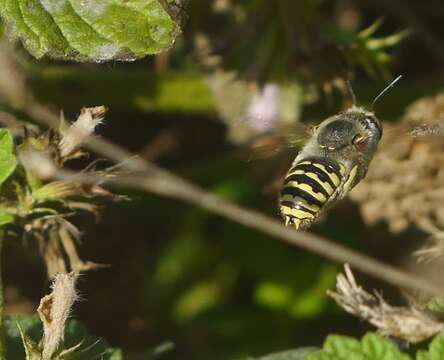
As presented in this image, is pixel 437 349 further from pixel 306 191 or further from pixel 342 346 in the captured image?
pixel 306 191

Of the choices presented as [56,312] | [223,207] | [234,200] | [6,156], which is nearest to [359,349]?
[56,312]

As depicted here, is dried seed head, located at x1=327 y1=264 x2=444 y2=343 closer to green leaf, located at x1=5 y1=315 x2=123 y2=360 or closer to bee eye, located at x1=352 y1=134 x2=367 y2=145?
bee eye, located at x1=352 y1=134 x2=367 y2=145

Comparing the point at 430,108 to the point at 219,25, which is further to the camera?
the point at 219,25

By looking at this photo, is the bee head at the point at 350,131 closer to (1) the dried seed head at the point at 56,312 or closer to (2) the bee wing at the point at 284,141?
(2) the bee wing at the point at 284,141

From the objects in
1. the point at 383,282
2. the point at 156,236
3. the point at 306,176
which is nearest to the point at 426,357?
the point at 306,176

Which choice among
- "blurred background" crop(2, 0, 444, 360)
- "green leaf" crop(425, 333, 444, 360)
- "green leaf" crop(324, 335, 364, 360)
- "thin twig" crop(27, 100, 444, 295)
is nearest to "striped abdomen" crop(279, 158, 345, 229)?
"green leaf" crop(324, 335, 364, 360)

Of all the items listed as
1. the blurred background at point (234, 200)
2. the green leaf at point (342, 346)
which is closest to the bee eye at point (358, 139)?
the green leaf at point (342, 346)

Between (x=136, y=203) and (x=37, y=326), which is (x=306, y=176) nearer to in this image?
(x=37, y=326)
